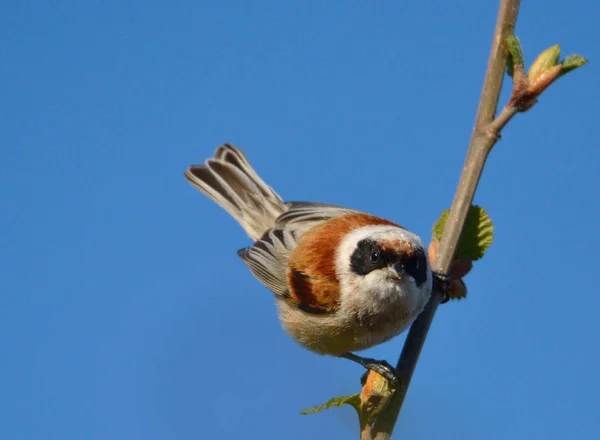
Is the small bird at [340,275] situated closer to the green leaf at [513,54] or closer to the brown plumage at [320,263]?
the brown plumage at [320,263]

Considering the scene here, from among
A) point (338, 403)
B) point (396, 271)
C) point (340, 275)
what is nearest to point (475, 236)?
→ point (338, 403)

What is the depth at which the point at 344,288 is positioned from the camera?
4.37 metres

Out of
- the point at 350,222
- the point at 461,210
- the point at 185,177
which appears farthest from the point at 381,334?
the point at 185,177

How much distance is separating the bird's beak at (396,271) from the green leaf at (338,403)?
1795 mm

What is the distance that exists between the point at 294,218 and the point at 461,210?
9.73 feet

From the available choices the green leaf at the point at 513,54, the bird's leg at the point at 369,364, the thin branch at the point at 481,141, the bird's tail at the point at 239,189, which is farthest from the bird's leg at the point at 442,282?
the bird's tail at the point at 239,189

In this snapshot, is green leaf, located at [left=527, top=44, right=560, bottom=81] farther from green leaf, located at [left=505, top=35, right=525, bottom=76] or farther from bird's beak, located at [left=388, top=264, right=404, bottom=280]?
bird's beak, located at [left=388, top=264, right=404, bottom=280]

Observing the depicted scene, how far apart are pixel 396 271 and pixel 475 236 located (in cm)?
132

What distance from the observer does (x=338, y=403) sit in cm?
219

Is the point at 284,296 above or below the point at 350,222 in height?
below

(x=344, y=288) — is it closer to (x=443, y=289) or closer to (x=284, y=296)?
(x=284, y=296)

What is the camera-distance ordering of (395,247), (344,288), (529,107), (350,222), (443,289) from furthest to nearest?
(350,222) < (344,288) < (395,247) < (443,289) < (529,107)

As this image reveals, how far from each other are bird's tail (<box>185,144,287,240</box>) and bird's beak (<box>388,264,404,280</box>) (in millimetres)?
1696

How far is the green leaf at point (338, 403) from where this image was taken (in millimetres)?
2123
